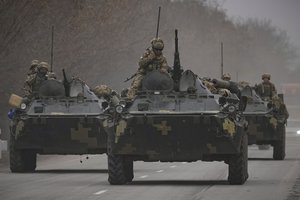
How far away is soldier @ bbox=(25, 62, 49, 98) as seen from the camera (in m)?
33.1

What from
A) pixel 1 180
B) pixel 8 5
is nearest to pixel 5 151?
pixel 8 5

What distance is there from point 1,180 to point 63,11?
3119 cm

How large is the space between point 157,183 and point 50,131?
18.9ft

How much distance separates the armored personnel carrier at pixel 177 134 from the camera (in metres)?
25.6

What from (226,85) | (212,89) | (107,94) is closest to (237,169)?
(212,89)

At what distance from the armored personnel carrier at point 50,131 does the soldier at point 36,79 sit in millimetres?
769

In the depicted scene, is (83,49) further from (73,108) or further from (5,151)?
(73,108)

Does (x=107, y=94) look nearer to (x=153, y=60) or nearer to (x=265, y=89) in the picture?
(x=153, y=60)

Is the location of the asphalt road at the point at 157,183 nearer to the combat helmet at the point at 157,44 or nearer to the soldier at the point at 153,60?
the soldier at the point at 153,60

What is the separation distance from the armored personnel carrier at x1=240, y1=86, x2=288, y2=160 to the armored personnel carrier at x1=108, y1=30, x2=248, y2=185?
12.2m

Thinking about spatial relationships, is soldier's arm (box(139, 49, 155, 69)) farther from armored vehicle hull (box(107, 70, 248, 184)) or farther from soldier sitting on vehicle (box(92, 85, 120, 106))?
soldier sitting on vehicle (box(92, 85, 120, 106))

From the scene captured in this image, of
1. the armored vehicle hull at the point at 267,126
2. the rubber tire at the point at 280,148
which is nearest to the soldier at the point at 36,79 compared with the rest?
the armored vehicle hull at the point at 267,126

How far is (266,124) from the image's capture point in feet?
127

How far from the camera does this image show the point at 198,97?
1045 inches
